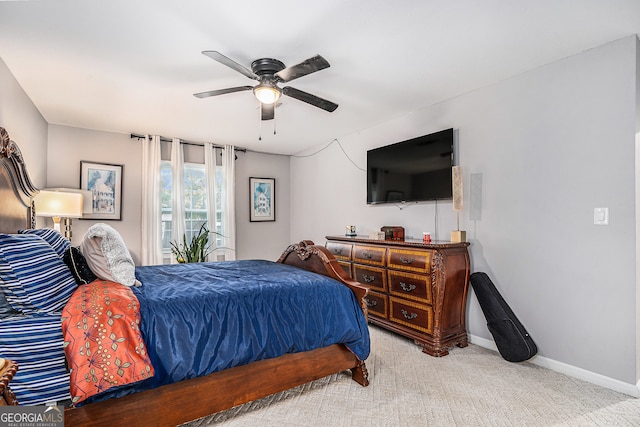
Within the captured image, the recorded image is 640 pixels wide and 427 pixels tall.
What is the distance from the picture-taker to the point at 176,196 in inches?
193

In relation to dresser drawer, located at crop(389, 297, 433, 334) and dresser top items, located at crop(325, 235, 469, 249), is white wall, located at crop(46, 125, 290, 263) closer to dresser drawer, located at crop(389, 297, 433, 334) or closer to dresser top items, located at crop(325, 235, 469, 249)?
dresser top items, located at crop(325, 235, 469, 249)

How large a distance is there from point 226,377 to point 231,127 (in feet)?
10.7

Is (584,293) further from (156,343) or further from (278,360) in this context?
(156,343)

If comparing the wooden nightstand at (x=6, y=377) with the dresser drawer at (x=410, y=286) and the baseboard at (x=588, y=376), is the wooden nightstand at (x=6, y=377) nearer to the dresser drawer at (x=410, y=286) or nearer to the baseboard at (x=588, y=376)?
the dresser drawer at (x=410, y=286)

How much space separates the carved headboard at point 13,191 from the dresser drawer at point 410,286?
3088 millimetres

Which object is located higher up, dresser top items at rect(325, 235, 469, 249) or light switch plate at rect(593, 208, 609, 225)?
light switch plate at rect(593, 208, 609, 225)

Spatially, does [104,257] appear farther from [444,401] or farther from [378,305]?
[378,305]

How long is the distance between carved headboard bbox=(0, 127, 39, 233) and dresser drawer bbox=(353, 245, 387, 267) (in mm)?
2967

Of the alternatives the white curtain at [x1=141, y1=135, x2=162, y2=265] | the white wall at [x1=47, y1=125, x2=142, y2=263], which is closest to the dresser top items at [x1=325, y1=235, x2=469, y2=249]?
the white curtain at [x1=141, y1=135, x2=162, y2=265]

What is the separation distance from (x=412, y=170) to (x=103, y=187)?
4012 millimetres

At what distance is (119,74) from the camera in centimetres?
281

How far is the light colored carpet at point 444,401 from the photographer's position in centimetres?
193

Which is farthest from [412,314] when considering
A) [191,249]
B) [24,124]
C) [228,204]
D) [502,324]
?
[24,124]

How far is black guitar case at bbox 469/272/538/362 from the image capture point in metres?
2.62
